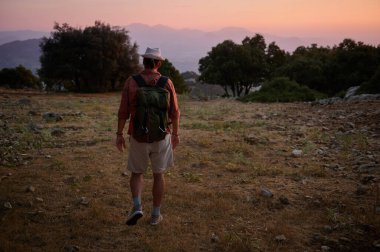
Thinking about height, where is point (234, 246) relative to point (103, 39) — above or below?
below

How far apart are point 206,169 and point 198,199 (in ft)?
5.39

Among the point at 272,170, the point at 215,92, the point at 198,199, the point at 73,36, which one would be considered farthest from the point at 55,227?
the point at 215,92

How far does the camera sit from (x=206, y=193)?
5.57 m

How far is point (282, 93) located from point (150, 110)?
63.3 ft

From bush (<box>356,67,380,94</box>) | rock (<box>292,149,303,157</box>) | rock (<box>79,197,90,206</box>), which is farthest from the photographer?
bush (<box>356,67,380,94</box>)

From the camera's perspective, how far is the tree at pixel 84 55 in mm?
32094

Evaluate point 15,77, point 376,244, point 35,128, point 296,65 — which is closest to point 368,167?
point 376,244

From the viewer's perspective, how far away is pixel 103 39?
33344 millimetres

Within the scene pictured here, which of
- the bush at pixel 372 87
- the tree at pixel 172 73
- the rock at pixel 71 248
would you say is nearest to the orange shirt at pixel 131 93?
the rock at pixel 71 248

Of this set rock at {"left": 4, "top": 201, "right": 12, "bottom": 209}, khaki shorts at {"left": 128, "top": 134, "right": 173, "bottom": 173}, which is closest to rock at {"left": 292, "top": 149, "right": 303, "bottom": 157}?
khaki shorts at {"left": 128, "top": 134, "right": 173, "bottom": 173}

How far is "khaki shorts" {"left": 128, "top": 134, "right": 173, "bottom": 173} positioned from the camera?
4.14m

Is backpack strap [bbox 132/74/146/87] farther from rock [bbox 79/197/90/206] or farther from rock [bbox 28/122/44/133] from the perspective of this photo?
rock [bbox 28/122/44/133]

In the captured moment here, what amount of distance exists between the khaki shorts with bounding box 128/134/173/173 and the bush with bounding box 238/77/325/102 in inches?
699

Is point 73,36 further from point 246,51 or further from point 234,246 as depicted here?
point 234,246
